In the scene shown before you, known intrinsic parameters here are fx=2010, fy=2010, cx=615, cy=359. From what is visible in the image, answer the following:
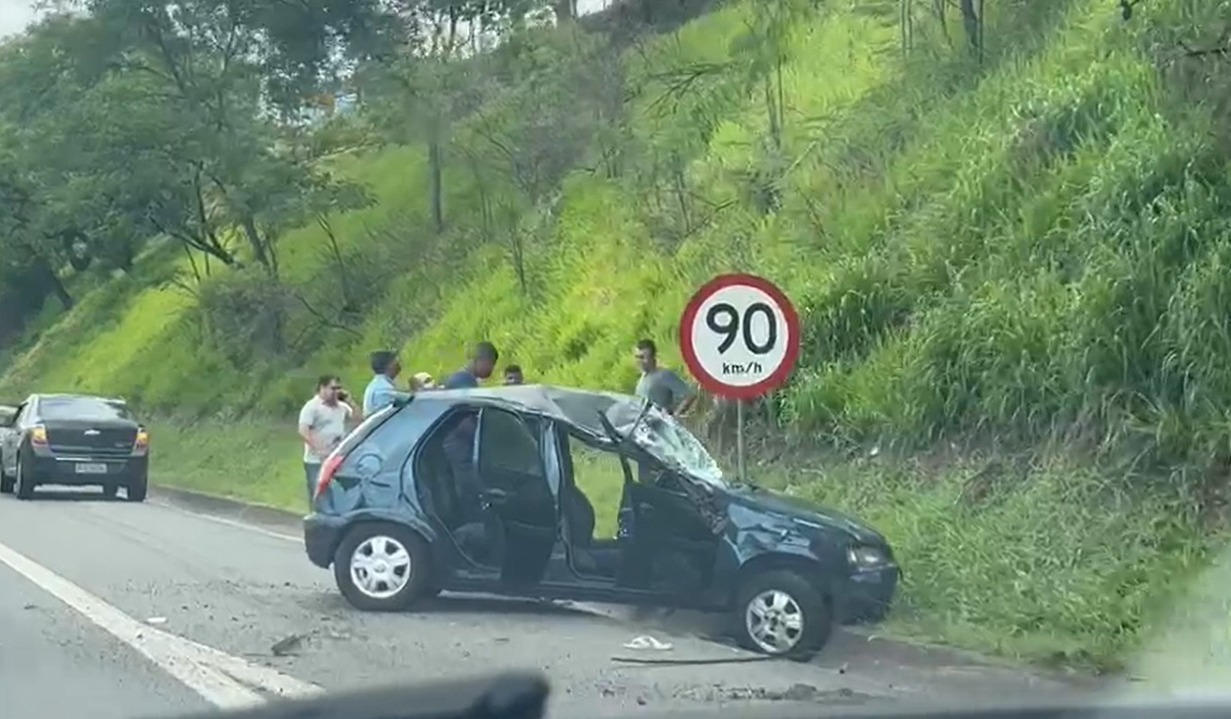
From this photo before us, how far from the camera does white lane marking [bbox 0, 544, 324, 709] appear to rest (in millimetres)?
9148

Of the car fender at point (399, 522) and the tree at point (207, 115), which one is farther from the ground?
the tree at point (207, 115)

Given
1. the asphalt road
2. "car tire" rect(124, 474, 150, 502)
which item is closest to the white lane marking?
the asphalt road

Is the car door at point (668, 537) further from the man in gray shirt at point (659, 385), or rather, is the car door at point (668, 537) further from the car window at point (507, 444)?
the man in gray shirt at point (659, 385)

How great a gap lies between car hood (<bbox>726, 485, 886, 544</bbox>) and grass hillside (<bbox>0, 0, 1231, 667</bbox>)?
0.51 m

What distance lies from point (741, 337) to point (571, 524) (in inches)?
67.9

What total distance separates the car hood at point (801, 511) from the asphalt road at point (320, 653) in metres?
0.62

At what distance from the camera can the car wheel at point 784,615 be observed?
1070cm

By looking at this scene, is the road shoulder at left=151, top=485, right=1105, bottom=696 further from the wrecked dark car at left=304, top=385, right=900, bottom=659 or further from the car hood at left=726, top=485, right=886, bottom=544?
the car hood at left=726, top=485, right=886, bottom=544

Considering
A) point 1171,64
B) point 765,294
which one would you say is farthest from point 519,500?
point 1171,64

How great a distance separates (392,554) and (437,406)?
0.94 metres

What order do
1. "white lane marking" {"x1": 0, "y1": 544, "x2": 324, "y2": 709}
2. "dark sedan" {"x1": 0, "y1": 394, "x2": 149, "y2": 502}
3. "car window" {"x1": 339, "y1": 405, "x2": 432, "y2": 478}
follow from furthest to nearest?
"dark sedan" {"x1": 0, "y1": 394, "x2": 149, "y2": 502}
"car window" {"x1": 339, "y1": 405, "x2": 432, "y2": 478}
"white lane marking" {"x1": 0, "y1": 544, "x2": 324, "y2": 709}

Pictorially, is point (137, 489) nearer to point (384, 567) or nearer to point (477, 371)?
point (477, 371)

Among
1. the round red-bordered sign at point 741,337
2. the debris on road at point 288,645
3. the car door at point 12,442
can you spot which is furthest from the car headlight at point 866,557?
the car door at point 12,442

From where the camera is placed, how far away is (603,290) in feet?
81.9
